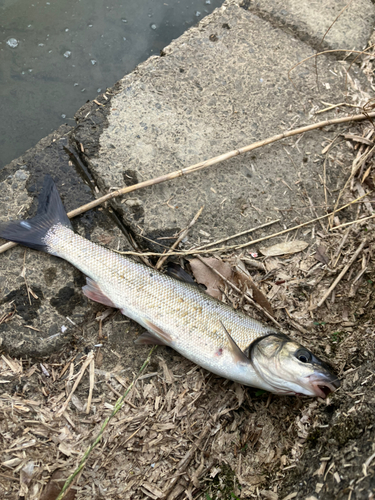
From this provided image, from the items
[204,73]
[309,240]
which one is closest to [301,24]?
[204,73]

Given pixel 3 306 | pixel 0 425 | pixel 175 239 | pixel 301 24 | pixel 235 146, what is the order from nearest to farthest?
pixel 0 425 → pixel 3 306 → pixel 175 239 → pixel 235 146 → pixel 301 24

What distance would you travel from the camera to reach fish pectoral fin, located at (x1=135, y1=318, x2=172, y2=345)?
349cm

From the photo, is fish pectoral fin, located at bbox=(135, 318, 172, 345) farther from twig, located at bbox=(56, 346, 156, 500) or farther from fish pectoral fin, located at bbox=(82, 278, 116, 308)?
fish pectoral fin, located at bbox=(82, 278, 116, 308)

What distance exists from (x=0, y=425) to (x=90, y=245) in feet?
5.59

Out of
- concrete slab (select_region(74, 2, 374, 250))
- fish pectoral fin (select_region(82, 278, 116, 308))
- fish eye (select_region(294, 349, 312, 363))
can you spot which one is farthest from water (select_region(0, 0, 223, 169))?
fish eye (select_region(294, 349, 312, 363))

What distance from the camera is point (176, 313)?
11.5ft

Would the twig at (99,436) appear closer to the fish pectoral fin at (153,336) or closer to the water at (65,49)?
the fish pectoral fin at (153,336)

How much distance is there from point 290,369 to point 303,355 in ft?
0.55

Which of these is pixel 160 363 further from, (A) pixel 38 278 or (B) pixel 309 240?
(B) pixel 309 240

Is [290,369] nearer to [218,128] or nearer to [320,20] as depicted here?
[218,128]

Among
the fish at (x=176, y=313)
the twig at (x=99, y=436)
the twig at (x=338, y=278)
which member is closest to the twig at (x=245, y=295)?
the fish at (x=176, y=313)

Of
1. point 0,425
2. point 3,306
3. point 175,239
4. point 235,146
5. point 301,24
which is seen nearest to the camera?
point 0,425

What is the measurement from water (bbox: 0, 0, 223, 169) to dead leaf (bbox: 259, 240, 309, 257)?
2983mm

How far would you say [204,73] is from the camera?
4461mm
